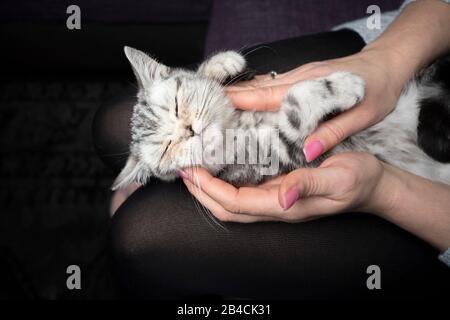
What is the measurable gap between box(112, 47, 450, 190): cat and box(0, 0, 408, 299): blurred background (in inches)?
16.1

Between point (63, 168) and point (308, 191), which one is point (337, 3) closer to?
point (308, 191)

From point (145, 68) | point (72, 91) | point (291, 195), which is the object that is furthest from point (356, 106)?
point (72, 91)

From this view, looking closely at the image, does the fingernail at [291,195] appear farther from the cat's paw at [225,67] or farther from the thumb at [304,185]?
the cat's paw at [225,67]

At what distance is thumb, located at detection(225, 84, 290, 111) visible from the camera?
0.90m

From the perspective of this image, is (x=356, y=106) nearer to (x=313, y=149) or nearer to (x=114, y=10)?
(x=313, y=149)

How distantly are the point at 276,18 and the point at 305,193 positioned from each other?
85 centimetres

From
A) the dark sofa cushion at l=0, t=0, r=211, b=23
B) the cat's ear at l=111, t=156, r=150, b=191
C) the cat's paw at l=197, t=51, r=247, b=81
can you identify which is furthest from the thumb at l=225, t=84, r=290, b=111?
the dark sofa cushion at l=0, t=0, r=211, b=23

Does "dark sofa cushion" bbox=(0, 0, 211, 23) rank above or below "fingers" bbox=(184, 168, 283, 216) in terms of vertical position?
above

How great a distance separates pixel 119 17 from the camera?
1693 mm
